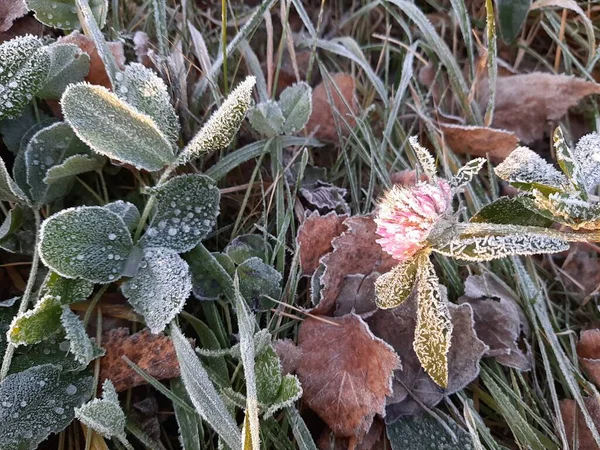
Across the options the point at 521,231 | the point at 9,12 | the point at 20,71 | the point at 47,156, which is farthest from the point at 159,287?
the point at 9,12

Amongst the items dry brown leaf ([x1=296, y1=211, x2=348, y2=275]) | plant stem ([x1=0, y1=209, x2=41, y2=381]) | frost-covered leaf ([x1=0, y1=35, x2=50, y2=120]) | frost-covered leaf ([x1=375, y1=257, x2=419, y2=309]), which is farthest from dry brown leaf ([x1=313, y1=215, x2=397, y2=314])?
frost-covered leaf ([x1=0, y1=35, x2=50, y2=120])

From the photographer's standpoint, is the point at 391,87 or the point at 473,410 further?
the point at 391,87

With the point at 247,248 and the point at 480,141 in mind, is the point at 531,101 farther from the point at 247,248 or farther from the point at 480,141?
the point at 247,248

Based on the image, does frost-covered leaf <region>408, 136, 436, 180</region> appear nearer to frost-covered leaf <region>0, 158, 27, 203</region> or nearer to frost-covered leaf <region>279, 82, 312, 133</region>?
frost-covered leaf <region>279, 82, 312, 133</region>

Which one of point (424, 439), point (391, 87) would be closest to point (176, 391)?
point (424, 439)

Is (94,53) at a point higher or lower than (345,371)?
higher

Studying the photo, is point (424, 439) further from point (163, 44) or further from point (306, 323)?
point (163, 44)

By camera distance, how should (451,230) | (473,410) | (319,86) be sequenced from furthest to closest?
1. (319,86)
2. (473,410)
3. (451,230)
